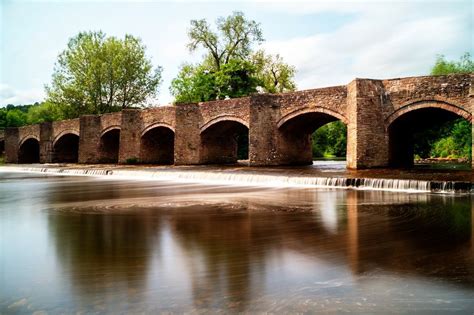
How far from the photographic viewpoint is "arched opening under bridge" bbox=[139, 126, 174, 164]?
2561 centimetres

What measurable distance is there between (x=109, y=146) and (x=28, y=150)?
41.1 ft

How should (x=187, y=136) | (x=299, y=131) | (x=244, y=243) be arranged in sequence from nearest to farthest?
1. (x=244, y=243)
2. (x=299, y=131)
3. (x=187, y=136)

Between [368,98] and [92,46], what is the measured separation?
25258 mm

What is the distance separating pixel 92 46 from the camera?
33.4 metres

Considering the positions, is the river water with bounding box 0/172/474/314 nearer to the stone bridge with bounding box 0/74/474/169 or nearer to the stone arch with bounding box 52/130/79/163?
the stone bridge with bounding box 0/74/474/169

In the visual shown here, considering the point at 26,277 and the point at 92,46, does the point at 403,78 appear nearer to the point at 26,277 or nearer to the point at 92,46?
the point at 26,277

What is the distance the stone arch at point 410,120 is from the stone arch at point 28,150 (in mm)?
29550

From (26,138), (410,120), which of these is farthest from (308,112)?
(26,138)

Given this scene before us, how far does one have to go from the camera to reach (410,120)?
1694 cm

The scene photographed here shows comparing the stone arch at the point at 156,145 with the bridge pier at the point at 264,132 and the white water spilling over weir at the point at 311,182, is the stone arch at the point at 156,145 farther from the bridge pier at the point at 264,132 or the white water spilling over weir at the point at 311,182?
the white water spilling over weir at the point at 311,182

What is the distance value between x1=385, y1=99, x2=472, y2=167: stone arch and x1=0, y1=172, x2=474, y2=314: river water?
7.41 metres

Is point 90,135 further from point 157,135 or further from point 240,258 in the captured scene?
point 240,258

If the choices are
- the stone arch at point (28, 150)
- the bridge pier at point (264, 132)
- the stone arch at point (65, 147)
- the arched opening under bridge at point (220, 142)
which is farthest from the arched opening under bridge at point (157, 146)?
the stone arch at point (28, 150)

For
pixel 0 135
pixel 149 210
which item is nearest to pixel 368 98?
pixel 149 210
